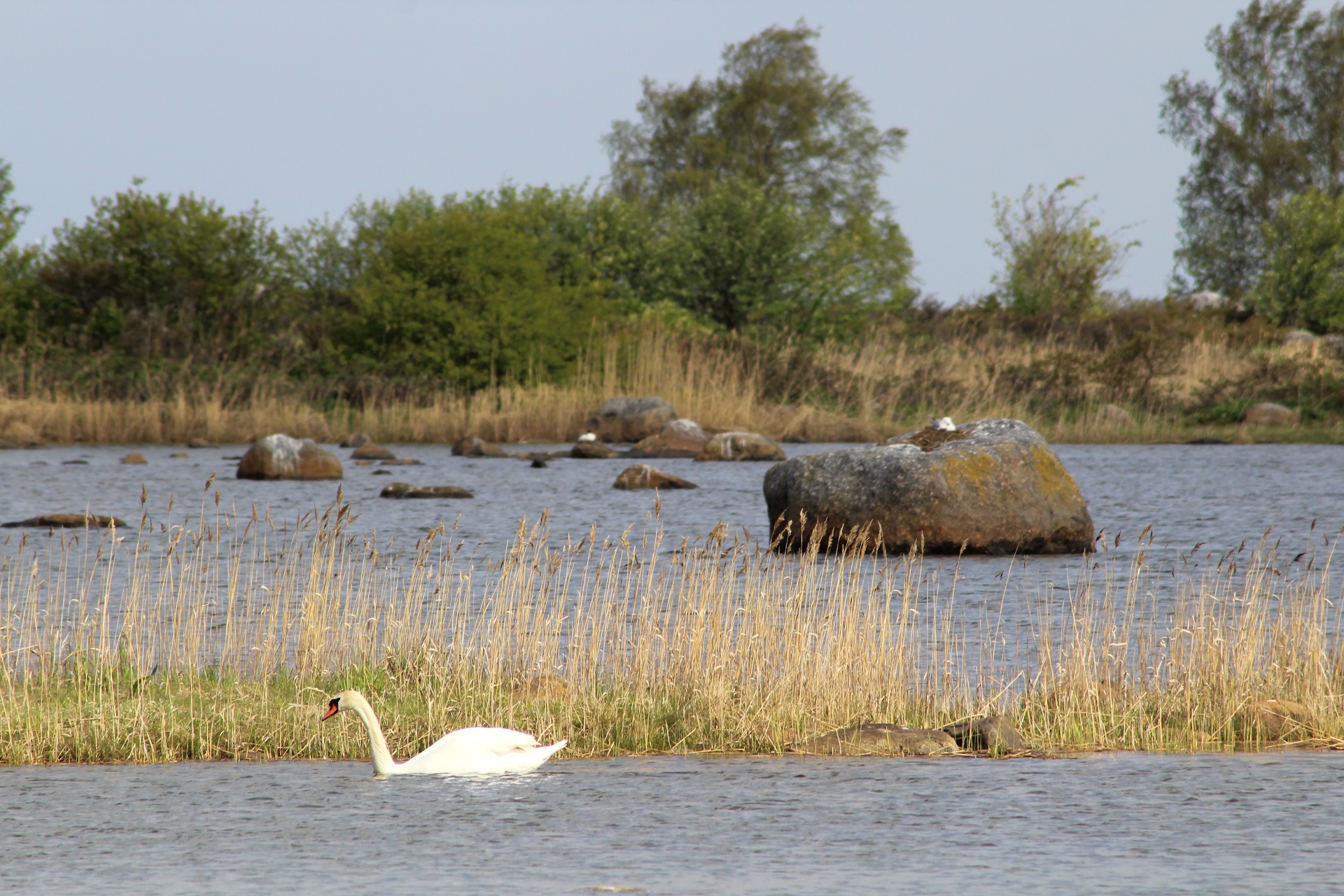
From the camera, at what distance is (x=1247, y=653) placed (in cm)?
764

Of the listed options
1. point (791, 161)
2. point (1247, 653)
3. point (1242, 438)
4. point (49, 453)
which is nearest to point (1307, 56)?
point (791, 161)

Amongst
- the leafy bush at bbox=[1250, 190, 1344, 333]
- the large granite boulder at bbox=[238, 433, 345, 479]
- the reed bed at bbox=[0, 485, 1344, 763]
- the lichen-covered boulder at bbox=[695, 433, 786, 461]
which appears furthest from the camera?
the leafy bush at bbox=[1250, 190, 1344, 333]

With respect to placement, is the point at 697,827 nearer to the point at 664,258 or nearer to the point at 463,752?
the point at 463,752

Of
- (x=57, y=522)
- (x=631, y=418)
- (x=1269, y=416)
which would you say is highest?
(x=1269, y=416)

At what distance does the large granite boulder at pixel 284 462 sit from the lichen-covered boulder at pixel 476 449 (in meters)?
5.31

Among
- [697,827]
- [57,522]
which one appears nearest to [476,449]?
[57,522]

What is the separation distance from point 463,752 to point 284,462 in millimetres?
17512

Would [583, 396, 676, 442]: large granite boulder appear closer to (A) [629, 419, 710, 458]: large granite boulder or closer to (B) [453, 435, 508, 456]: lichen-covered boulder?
(A) [629, 419, 710, 458]: large granite boulder

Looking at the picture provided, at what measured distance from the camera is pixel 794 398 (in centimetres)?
3603

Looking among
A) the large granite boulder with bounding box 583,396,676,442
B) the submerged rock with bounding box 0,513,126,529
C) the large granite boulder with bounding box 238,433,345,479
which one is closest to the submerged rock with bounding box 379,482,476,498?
the large granite boulder with bounding box 238,433,345,479

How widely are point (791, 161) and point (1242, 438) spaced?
125 feet

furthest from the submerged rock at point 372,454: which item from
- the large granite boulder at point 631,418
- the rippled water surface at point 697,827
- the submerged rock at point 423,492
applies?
the rippled water surface at point 697,827

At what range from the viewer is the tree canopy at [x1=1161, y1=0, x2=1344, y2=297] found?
2489 inches

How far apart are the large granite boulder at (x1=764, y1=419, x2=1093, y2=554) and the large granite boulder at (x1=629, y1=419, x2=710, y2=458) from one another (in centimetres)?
1504
